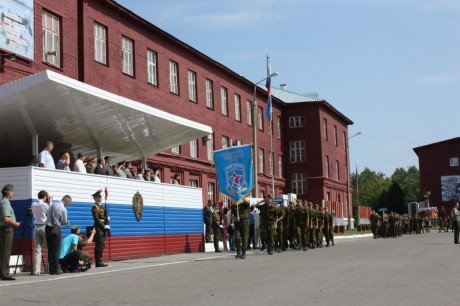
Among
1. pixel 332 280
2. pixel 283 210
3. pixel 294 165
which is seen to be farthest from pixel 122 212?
pixel 294 165

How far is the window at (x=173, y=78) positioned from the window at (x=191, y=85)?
191cm

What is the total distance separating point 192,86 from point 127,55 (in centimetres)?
891

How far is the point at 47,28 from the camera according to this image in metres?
Result: 31.8

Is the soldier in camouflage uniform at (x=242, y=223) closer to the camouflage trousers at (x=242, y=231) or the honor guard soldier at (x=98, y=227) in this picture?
the camouflage trousers at (x=242, y=231)

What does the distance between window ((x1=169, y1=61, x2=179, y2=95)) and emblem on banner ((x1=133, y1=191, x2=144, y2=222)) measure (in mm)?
19802

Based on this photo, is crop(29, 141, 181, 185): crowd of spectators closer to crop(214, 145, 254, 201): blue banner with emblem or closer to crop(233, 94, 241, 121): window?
crop(214, 145, 254, 201): blue banner with emblem

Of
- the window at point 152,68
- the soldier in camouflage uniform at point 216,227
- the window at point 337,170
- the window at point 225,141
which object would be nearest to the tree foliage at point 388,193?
the window at point 337,170

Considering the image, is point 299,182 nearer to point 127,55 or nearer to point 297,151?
point 297,151

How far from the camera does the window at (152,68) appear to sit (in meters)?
41.7

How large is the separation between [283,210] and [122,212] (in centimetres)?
635

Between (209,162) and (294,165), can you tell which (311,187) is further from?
(209,162)

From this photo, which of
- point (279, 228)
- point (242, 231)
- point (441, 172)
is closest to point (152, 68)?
point (279, 228)

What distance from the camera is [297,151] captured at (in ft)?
241

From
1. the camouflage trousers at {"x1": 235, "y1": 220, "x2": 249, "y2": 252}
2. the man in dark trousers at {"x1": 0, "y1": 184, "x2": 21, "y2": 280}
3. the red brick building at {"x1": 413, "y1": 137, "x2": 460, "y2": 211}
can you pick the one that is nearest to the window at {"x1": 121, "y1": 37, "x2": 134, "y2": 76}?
the camouflage trousers at {"x1": 235, "y1": 220, "x2": 249, "y2": 252}
